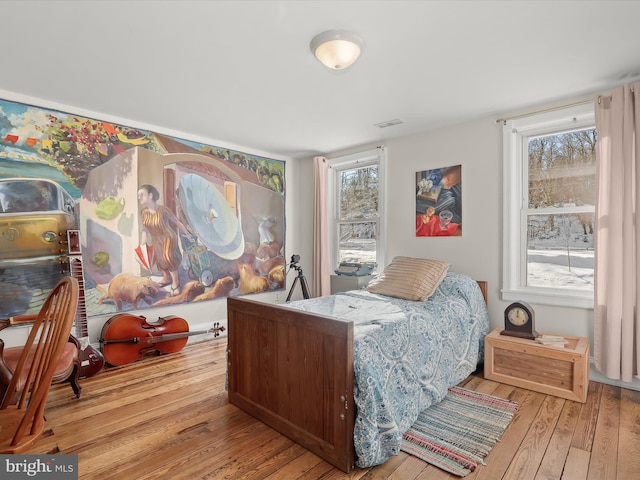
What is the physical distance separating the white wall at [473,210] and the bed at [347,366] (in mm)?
713

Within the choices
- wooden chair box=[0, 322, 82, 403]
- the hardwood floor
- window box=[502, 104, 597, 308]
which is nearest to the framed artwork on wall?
window box=[502, 104, 597, 308]

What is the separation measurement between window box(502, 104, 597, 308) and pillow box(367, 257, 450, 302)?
693 mm

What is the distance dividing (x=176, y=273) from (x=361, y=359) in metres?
2.70

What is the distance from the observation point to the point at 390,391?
77.8 inches

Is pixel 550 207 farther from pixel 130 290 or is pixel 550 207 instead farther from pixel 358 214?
pixel 130 290

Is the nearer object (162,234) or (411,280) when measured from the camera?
(411,280)

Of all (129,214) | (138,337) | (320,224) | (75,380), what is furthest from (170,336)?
(320,224)

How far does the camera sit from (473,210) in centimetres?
347

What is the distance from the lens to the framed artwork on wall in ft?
11.7

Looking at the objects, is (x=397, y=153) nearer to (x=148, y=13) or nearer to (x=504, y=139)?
(x=504, y=139)

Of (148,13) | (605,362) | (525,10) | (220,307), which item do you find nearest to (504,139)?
(525,10)

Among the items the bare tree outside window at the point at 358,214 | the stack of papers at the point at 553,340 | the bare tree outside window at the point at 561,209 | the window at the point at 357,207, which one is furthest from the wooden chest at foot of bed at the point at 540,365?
the bare tree outside window at the point at 358,214

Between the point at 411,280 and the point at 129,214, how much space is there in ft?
9.29

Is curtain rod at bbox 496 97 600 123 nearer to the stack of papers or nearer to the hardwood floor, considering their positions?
the stack of papers
